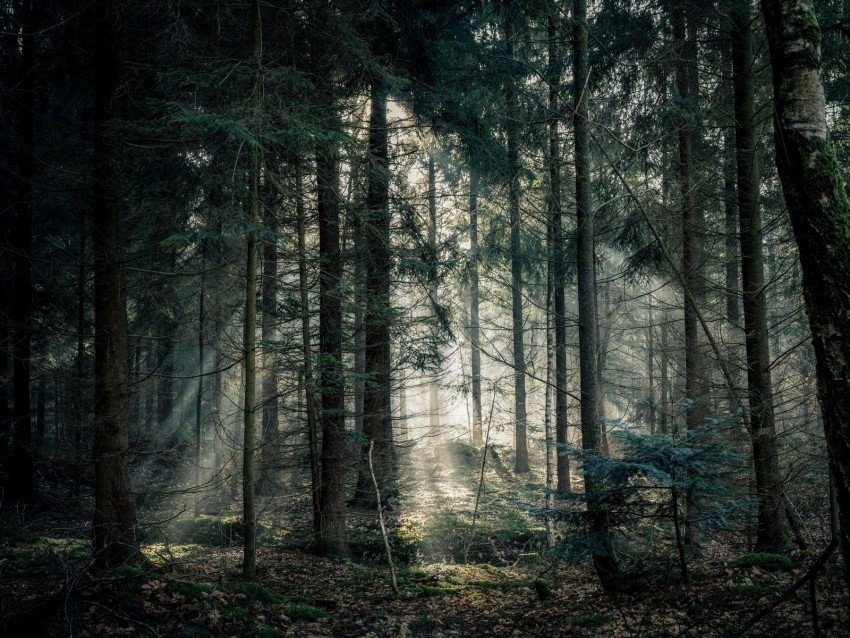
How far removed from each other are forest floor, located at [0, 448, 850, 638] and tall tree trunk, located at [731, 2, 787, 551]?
745 mm

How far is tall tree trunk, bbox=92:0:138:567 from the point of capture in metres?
6.93

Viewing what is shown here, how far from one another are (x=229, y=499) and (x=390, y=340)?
8477 mm

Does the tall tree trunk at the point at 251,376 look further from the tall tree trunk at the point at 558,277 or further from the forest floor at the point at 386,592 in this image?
the tall tree trunk at the point at 558,277

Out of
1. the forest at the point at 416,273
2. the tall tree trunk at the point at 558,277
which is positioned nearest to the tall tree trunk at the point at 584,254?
the forest at the point at 416,273

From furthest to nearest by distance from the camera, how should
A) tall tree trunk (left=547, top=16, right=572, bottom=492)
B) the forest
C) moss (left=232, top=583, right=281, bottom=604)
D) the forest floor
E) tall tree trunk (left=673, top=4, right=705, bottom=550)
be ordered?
tall tree trunk (left=547, top=16, right=572, bottom=492), tall tree trunk (left=673, top=4, right=705, bottom=550), moss (left=232, top=583, right=281, bottom=604), the forest, the forest floor

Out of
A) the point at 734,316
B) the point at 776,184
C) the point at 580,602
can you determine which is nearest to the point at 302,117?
the point at 580,602

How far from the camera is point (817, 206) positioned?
2.85m

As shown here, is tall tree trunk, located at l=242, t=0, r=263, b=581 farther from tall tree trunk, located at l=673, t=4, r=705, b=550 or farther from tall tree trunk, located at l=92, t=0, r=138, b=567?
tall tree trunk, located at l=673, t=4, r=705, b=550

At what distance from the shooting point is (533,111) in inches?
365

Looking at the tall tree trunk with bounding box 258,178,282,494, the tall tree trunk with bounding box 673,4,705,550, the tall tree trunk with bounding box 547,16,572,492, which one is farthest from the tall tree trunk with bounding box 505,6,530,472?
the tall tree trunk with bounding box 258,178,282,494

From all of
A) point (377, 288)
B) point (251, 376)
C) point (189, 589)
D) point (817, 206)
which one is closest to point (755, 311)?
point (817, 206)

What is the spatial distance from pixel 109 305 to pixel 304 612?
193 inches

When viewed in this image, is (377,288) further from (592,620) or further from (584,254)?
(592,620)

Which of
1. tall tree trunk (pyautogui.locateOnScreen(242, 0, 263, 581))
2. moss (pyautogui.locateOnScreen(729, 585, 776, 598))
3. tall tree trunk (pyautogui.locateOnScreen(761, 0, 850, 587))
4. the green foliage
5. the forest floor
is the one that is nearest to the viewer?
tall tree trunk (pyautogui.locateOnScreen(761, 0, 850, 587))
